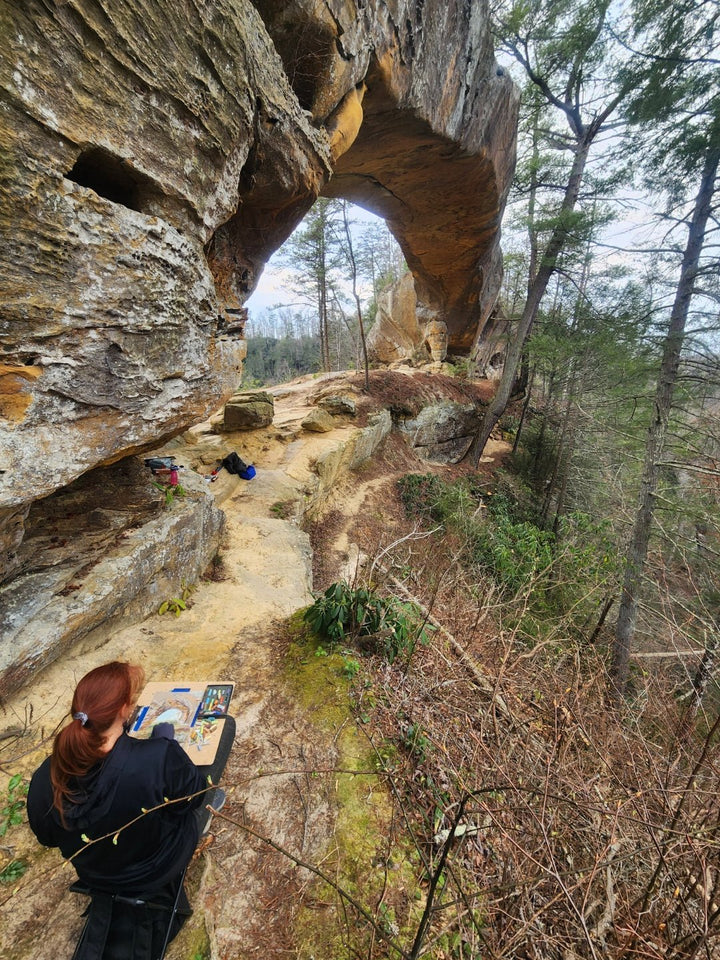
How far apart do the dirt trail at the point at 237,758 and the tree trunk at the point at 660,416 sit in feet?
17.9

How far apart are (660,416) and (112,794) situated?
7.89 m

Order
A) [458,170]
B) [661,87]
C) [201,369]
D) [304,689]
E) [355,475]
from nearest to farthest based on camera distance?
[304,689] < [201,369] < [661,87] < [458,170] < [355,475]

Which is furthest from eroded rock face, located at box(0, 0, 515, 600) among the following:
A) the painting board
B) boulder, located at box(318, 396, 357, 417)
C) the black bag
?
boulder, located at box(318, 396, 357, 417)

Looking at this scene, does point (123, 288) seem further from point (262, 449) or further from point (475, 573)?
point (475, 573)

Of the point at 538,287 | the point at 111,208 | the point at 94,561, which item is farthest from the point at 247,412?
the point at 538,287

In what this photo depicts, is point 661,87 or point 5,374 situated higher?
point 661,87

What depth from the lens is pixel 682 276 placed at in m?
6.35

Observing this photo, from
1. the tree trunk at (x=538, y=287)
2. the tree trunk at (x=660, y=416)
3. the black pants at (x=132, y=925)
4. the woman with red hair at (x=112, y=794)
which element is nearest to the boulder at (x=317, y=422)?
the tree trunk at (x=538, y=287)

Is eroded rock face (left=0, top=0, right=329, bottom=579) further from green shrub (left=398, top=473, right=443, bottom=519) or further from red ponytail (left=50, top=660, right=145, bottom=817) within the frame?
green shrub (left=398, top=473, right=443, bottom=519)

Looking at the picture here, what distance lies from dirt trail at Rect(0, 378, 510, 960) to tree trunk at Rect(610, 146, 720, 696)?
5.46 metres

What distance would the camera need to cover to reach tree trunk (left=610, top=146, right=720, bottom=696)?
6.18 metres

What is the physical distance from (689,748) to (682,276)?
6955 millimetres

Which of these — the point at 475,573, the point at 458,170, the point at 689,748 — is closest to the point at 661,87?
the point at 458,170

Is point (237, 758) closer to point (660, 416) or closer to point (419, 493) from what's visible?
point (660, 416)
